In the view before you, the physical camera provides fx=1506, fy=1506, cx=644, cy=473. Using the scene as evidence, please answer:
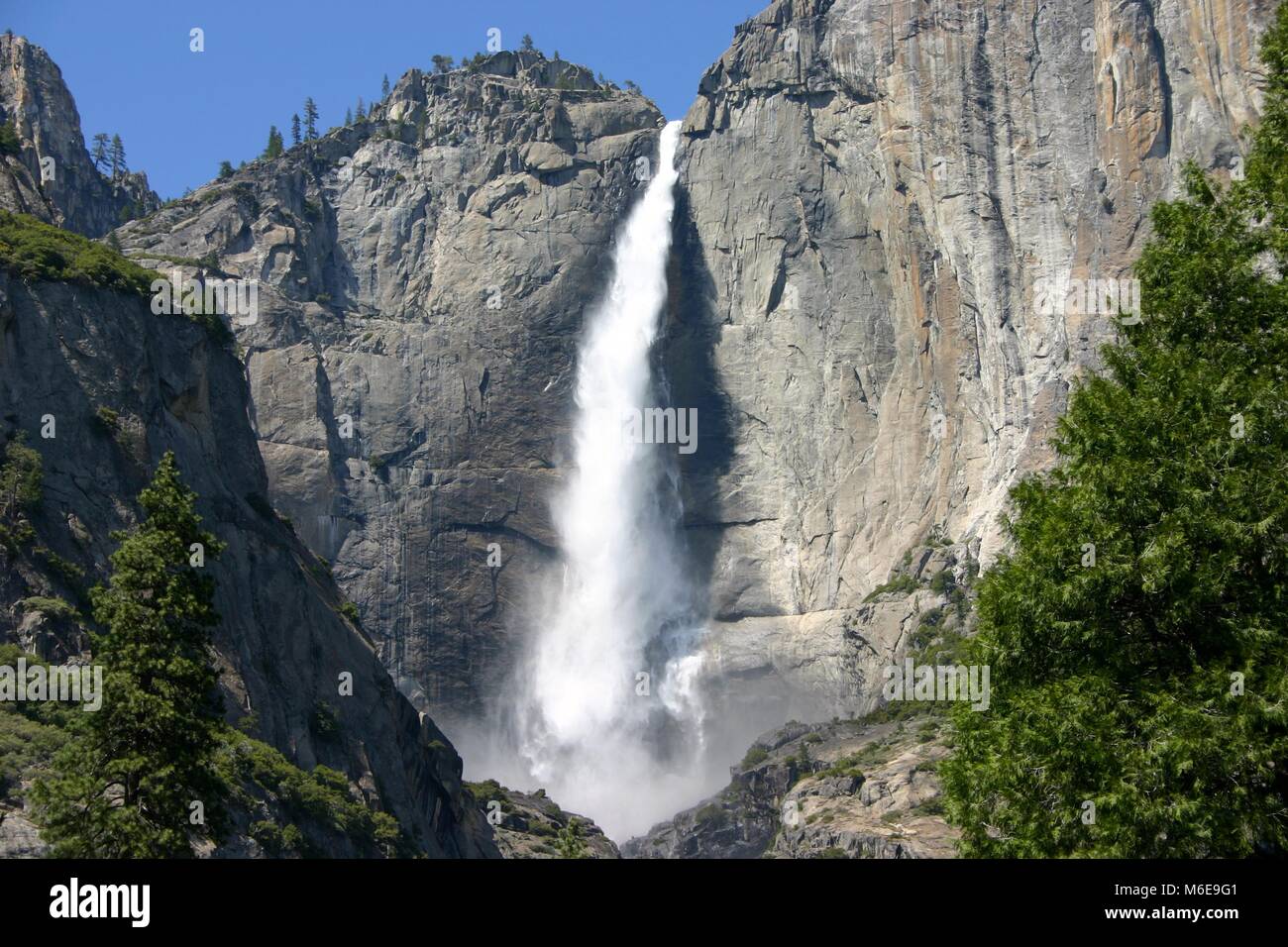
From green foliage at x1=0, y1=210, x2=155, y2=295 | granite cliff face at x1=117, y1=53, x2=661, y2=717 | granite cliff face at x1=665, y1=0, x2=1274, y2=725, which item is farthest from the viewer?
granite cliff face at x1=117, y1=53, x2=661, y2=717

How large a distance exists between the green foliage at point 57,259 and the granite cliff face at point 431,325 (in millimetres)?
42050

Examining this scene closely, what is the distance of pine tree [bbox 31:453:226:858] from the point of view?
2786 cm

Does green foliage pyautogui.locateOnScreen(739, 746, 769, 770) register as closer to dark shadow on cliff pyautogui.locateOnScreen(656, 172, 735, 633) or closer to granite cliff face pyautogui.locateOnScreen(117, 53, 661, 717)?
dark shadow on cliff pyautogui.locateOnScreen(656, 172, 735, 633)

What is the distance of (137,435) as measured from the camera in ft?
193

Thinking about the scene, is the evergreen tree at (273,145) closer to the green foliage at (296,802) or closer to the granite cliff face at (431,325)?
the granite cliff face at (431,325)

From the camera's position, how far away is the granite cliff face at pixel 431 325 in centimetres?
11069

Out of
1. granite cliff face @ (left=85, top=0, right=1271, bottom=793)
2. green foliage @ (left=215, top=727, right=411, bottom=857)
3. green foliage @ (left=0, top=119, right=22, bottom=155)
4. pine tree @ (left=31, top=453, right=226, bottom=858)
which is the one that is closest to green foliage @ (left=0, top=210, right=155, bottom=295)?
green foliage @ (left=0, top=119, right=22, bottom=155)

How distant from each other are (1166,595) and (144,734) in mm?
18861

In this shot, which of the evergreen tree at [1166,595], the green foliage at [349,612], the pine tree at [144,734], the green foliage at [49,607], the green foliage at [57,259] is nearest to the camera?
the evergreen tree at [1166,595]

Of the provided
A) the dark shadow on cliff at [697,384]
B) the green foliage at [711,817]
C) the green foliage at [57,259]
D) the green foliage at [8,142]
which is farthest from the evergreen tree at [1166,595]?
the dark shadow on cliff at [697,384]

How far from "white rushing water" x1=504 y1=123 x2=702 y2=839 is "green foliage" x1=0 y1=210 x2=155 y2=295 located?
54963mm

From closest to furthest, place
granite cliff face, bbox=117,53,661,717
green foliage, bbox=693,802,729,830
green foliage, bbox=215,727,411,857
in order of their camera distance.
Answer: green foliage, bbox=215,727,411,857 → green foliage, bbox=693,802,729,830 → granite cliff face, bbox=117,53,661,717

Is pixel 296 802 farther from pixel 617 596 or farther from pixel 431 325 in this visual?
pixel 431 325
